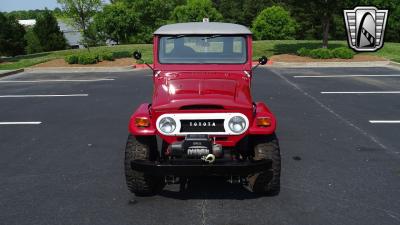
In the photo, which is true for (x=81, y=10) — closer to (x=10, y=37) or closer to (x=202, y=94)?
(x=202, y=94)

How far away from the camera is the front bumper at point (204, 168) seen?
14.3 feet

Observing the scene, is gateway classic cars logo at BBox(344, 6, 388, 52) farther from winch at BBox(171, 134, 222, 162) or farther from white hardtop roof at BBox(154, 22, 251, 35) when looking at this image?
Answer: winch at BBox(171, 134, 222, 162)

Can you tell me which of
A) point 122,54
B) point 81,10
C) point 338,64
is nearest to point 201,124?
point 338,64

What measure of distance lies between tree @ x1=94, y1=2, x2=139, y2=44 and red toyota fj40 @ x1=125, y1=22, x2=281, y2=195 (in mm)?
40508

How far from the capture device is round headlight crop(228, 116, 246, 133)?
185 inches

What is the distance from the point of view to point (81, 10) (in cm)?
2225

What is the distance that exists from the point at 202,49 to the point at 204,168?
202 centimetres

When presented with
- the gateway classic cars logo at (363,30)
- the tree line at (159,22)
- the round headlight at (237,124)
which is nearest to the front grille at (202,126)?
the round headlight at (237,124)

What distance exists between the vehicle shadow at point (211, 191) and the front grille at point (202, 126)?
0.99 meters

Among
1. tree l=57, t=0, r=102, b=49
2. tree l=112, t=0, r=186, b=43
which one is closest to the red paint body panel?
tree l=57, t=0, r=102, b=49

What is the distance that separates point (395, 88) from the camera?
12.9 metres

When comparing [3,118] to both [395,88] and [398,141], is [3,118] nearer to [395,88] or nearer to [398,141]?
[398,141]

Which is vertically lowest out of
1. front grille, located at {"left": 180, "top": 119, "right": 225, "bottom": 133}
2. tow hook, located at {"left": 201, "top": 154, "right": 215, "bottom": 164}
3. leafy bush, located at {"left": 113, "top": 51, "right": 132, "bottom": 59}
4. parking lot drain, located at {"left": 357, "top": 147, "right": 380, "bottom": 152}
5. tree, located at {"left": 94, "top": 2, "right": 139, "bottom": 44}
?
parking lot drain, located at {"left": 357, "top": 147, "right": 380, "bottom": 152}

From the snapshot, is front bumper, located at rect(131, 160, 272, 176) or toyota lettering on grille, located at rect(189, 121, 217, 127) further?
toyota lettering on grille, located at rect(189, 121, 217, 127)
